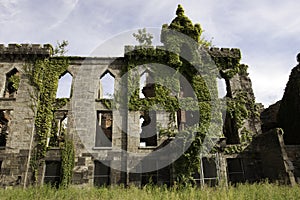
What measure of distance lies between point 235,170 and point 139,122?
7.39 metres

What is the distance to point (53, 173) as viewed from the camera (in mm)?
15734

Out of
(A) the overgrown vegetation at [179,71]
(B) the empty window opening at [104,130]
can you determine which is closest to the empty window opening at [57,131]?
(B) the empty window opening at [104,130]

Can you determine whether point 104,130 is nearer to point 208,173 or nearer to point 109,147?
point 109,147

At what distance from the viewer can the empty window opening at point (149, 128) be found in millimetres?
17688

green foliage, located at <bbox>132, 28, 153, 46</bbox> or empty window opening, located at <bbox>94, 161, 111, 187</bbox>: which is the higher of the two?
green foliage, located at <bbox>132, 28, 153, 46</bbox>

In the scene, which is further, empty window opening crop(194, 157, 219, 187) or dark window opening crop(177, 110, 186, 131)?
dark window opening crop(177, 110, 186, 131)

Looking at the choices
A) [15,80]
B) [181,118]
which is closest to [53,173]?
[15,80]

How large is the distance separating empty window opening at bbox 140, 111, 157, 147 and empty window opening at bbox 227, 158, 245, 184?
540 centimetres

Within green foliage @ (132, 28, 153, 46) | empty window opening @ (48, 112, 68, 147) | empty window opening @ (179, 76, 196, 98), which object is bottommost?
empty window opening @ (48, 112, 68, 147)

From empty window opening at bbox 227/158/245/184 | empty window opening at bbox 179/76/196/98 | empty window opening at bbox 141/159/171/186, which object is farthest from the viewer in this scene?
empty window opening at bbox 179/76/196/98

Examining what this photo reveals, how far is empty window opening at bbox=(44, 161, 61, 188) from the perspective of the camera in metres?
15.4

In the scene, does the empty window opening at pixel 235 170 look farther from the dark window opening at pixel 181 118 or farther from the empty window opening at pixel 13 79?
the empty window opening at pixel 13 79

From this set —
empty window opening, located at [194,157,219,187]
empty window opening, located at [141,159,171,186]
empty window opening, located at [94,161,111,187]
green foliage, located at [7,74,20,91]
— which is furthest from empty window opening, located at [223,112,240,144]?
green foliage, located at [7,74,20,91]

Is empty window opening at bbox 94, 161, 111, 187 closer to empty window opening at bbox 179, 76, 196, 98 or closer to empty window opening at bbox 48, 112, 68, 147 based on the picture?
empty window opening at bbox 48, 112, 68, 147
